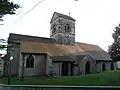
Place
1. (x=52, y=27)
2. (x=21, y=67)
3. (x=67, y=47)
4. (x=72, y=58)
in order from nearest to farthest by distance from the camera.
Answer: (x=21, y=67) → (x=72, y=58) → (x=67, y=47) → (x=52, y=27)

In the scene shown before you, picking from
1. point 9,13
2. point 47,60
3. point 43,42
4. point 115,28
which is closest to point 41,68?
point 47,60

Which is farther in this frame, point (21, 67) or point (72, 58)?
point (72, 58)

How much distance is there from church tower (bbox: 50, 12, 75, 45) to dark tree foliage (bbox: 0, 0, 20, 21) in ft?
91.6

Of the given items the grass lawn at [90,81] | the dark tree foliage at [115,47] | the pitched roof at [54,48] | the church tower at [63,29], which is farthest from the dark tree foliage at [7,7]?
the church tower at [63,29]

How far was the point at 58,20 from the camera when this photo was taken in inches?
1594

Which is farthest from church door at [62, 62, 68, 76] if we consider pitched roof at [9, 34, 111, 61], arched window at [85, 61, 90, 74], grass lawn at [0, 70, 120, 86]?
grass lawn at [0, 70, 120, 86]

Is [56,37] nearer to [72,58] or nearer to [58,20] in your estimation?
[58,20]

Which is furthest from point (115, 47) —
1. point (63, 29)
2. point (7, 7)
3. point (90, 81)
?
point (7, 7)

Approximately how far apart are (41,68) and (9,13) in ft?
74.5

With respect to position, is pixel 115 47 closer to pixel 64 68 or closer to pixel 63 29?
pixel 64 68

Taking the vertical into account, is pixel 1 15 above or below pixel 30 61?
above

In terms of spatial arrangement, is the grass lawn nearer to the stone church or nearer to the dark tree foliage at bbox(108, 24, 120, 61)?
the stone church

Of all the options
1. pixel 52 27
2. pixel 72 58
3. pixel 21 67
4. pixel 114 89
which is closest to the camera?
pixel 114 89

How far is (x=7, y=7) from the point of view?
35.5 ft
